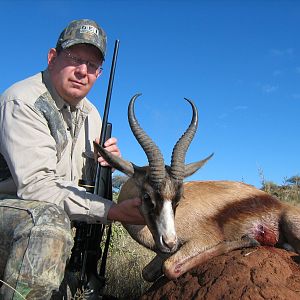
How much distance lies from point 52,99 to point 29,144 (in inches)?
31.1

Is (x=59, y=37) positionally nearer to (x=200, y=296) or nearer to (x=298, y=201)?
(x=200, y=296)

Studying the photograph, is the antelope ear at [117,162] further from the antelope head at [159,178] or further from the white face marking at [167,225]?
the white face marking at [167,225]

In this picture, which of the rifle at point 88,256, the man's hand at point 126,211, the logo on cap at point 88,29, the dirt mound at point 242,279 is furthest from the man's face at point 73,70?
the dirt mound at point 242,279

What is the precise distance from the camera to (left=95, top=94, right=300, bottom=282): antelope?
4473 millimetres

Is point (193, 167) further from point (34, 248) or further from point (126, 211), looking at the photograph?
point (34, 248)

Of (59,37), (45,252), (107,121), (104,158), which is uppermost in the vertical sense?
(59,37)

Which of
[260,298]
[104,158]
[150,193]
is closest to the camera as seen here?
[260,298]

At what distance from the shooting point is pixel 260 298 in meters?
3.57

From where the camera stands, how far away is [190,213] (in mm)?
5594

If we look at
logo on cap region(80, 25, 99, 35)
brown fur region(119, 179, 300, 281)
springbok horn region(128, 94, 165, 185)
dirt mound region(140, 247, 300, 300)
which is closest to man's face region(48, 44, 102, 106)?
logo on cap region(80, 25, 99, 35)

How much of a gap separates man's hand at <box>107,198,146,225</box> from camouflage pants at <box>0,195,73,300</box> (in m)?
0.49

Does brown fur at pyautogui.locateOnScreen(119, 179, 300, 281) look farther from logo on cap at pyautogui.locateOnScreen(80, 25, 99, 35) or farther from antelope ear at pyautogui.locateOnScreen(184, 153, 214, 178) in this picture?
logo on cap at pyautogui.locateOnScreen(80, 25, 99, 35)

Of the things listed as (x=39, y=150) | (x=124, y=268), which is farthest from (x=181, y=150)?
(x=124, y=268)

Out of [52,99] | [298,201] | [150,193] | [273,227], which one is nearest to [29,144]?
[52,99]
